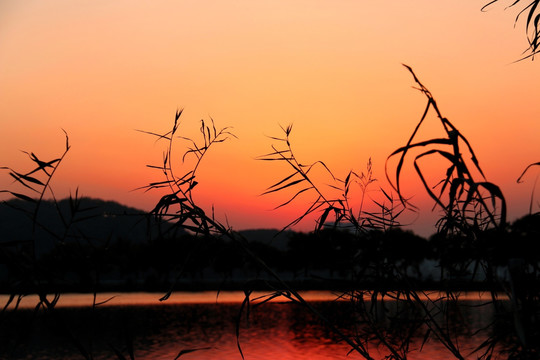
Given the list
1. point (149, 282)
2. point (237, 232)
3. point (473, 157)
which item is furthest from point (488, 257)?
point (149, 282)

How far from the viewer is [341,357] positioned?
2889 cm

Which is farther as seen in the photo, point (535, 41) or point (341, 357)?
point (341, 357)

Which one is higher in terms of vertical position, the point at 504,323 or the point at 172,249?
the point at 172,249

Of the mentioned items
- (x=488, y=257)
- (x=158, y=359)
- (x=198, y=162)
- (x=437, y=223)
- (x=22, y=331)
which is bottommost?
(x=158, y=359)

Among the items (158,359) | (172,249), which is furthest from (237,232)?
(158,359)

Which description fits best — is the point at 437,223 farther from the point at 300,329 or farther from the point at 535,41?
the point at 300,329

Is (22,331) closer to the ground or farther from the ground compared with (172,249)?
closer to the ground

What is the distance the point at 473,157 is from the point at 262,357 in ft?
94.6

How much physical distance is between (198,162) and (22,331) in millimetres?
1507

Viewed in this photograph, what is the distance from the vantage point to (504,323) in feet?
11.5

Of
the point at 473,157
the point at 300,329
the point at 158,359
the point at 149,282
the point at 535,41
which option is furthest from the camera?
the point at 149,282

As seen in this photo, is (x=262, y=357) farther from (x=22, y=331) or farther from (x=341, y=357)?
(x=22, y=331)

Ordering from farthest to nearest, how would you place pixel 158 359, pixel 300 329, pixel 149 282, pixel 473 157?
pixel 149 282 → pixel 300 329 → pixel 158 359 → pixel 473 157

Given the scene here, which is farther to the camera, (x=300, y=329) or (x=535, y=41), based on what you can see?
(x=300, y=329)
